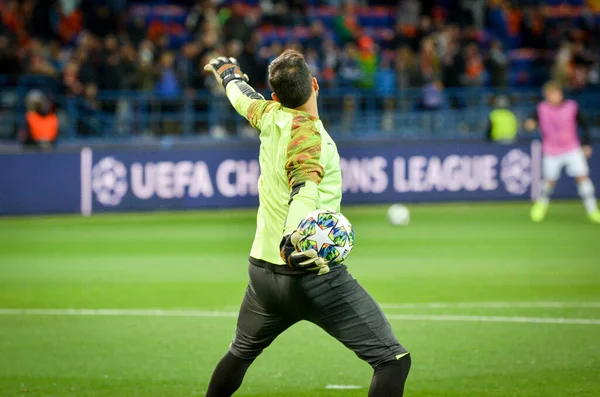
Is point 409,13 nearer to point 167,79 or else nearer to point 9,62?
point 167,79

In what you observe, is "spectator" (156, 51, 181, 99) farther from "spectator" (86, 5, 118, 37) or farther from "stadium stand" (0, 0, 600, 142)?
"spectator" (86, 5, 118, 37)

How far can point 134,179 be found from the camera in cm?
2236

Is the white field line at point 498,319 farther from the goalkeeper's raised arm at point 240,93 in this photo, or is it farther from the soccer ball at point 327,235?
the soccer ball at point 327,235

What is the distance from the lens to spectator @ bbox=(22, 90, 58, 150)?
72.6 feet

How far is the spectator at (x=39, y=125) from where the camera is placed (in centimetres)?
2214

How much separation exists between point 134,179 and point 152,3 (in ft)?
27.6

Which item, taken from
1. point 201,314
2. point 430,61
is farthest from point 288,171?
point 430,61

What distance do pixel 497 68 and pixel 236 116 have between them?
675 centimetres

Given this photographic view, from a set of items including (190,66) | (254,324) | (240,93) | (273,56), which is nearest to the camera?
(254,324)

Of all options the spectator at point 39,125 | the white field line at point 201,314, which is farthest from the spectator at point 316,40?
the white field line at point 201,314

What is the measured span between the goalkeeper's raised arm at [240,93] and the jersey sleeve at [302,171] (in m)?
0.36

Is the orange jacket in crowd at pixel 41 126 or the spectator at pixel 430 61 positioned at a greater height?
the spectator at pixel 430 61

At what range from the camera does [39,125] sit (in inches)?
874

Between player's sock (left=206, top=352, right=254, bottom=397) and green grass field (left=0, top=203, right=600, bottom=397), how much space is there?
5.60 ft
